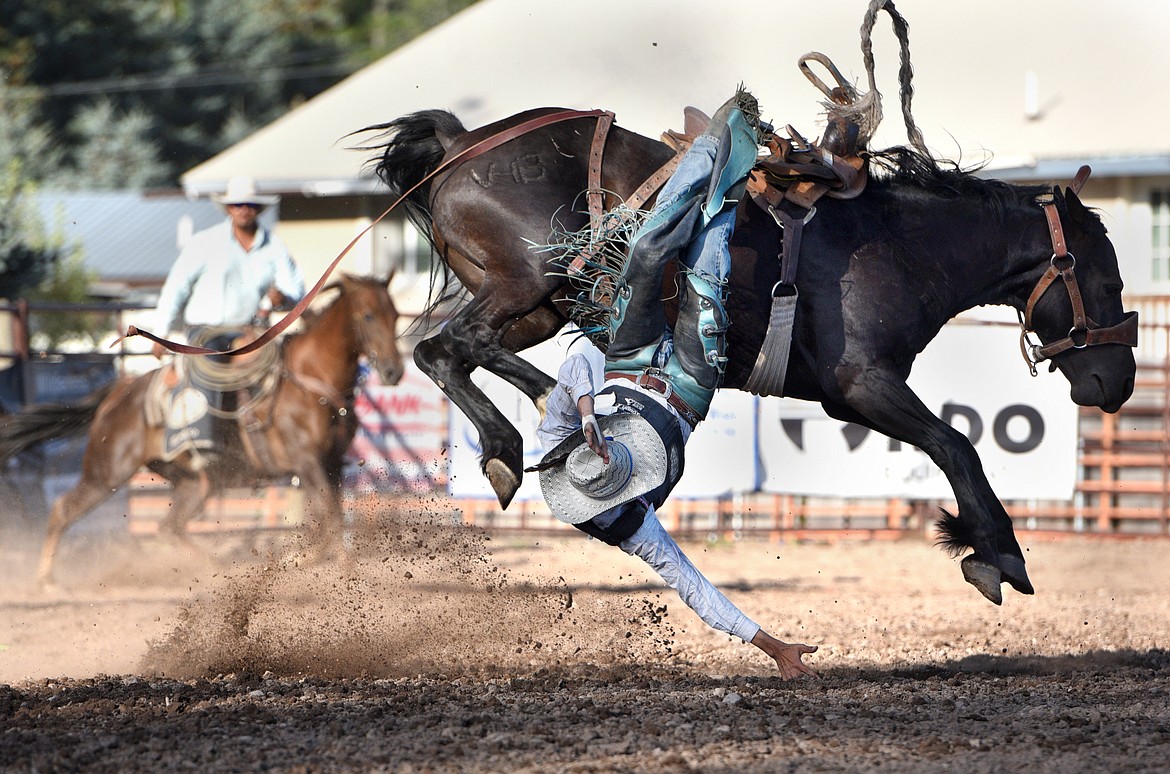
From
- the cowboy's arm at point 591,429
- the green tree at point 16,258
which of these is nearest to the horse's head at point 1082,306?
the cowboy's arm at point 591,429

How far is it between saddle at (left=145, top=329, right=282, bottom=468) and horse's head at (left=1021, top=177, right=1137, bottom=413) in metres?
5.18

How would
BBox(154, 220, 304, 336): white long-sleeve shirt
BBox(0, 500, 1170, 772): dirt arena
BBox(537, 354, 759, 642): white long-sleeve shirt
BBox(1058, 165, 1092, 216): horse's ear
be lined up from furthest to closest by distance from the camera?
BBox(154, 220, 304, 336): white long-sleeve shirt < BBox(1058, 165, 1092, 216): horse's ear < BBox(537, 354, 759, 642): white long-sleeve shirt < BBox(0, 500, 1170, 772): dirt arena

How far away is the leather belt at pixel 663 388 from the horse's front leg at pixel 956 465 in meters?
0.61

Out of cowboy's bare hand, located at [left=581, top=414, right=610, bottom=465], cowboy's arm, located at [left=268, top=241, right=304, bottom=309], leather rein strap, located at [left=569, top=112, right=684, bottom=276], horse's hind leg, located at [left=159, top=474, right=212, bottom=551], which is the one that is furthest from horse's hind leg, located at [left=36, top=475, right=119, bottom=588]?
cowboy's bare hand, located at [left=581, top=414, right=610, bottom=465]

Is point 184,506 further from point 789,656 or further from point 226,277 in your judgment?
point 789,656

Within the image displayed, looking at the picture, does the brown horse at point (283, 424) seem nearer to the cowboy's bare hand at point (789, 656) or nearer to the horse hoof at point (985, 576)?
the cowboy's bare hand at point (789, 656)

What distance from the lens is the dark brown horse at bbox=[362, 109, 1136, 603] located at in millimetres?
4805

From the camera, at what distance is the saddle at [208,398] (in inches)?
341

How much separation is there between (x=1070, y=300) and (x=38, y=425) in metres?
6.35

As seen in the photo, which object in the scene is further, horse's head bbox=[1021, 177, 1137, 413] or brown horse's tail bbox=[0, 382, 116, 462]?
brown horse's tail bbox=[0, 382, 116, 462]

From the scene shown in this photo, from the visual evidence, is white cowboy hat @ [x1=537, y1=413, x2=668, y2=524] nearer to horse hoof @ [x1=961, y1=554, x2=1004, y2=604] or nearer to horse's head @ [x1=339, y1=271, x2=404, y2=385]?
horse hoof @ [x1=961, y1=554, x2=1004, y2=604]

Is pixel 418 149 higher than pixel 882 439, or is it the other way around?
pixel 418 149

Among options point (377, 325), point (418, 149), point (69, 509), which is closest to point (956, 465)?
point (418, 149)

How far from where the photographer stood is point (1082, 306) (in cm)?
509
